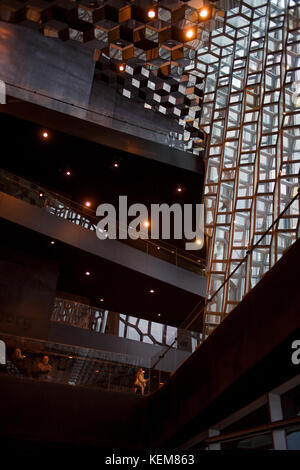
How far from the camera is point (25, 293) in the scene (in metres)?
16.5

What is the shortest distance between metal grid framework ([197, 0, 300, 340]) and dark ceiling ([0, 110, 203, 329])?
331 centimetres

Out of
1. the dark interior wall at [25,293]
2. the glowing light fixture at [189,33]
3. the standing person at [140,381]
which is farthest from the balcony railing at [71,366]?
the glowing light fixture at [189,33]

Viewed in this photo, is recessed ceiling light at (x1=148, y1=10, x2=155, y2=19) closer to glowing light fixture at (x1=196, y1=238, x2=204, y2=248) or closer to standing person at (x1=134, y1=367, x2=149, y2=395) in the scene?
standing person at (x1=134, y1=367, x2=149, y2=395)

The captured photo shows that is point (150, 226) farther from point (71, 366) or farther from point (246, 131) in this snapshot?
point (71, 366)

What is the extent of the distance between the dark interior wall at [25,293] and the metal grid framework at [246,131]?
652cm

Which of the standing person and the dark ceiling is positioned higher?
the dark ceiling

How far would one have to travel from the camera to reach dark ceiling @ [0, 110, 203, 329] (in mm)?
16219

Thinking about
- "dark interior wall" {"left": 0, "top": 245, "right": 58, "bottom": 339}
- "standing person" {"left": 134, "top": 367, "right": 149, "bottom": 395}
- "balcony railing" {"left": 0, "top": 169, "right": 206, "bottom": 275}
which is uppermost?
"balcony railing" {"left": 0, "top": 169, "right": 206, "bottom": 275}

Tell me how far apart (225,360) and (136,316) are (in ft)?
52.5

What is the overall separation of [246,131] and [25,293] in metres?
9.32

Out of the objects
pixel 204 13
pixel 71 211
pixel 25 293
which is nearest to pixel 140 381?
pixel 25 293

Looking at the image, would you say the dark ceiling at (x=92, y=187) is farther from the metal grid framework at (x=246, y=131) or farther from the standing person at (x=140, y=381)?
the standing person at (x=140, y=381)

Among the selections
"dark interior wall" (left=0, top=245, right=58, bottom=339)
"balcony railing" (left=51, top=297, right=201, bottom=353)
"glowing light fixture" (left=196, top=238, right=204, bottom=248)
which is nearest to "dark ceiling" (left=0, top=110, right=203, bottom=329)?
"dark interior wall" (left=0, top=245, right=58, bottom=339)

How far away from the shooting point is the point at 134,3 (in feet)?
42.4
